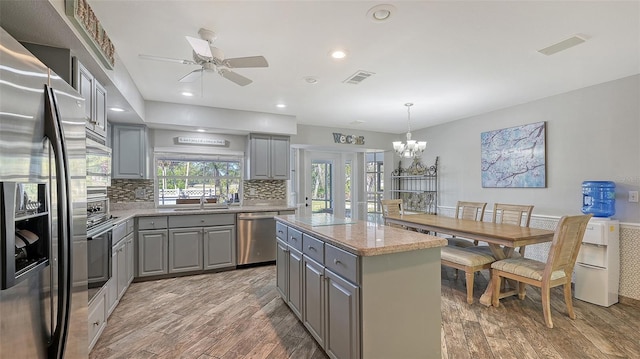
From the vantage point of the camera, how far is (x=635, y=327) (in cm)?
268

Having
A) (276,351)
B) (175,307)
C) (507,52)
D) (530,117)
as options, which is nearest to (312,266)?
(276,351)

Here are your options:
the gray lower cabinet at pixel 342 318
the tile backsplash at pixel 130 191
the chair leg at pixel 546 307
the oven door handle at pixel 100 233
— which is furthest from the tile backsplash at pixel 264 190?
the chair leg at pixel 546 307

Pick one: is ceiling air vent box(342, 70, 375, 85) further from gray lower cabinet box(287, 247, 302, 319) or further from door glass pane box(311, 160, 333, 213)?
door glass pane box(311, 160, 333, 213)

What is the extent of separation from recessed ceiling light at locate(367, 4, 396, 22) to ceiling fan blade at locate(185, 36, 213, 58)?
3.77 ft

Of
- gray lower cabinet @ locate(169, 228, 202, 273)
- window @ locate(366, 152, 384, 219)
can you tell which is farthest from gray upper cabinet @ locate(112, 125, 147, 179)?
window @ locate(366, 152, 384, 219)

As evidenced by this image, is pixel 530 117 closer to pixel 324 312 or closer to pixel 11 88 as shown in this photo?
pixel 324 312

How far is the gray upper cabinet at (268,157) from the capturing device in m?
4.80

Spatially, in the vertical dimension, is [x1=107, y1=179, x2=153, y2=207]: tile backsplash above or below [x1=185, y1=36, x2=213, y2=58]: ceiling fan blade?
below

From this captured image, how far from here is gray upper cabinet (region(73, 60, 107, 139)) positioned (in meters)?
2.06

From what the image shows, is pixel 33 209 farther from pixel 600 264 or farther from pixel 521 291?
pixel 600 264

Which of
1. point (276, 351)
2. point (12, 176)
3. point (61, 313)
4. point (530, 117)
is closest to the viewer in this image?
point (12, 176)

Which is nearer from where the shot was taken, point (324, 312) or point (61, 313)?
point (61, 313)

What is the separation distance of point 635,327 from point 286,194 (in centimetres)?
448

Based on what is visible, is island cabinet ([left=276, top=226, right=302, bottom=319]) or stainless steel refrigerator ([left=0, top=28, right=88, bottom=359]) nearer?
stainless steel refrigerator ([left=0, top=28, right=88, bottom=359])
